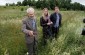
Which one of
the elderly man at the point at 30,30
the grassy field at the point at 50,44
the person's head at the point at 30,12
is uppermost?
the person's head at the point at 30,12

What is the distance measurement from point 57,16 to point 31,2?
100m

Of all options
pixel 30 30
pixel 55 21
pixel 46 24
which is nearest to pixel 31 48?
pixel 30 30

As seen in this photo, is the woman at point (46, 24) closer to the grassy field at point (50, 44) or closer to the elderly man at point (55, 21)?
the grassy field at point (50, 44)

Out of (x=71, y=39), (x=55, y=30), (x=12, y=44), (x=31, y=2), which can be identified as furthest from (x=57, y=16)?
(x=31, y=2)

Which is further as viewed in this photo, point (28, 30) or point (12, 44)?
point (12, 44)

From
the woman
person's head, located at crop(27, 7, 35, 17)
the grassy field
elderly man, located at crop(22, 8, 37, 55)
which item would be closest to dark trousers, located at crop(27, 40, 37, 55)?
elderly man, located at crop(22, 8, 37, 55)

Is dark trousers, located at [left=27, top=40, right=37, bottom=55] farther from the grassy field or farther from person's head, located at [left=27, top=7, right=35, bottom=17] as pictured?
person's head, located at [left=27, top=7, right=35, bottom=17]

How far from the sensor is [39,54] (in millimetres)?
10797

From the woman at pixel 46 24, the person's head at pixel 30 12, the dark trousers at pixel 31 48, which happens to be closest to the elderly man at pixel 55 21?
the woman at pixel 46 24

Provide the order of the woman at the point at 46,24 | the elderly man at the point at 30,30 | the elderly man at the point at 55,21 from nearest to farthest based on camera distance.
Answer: the elderly man at the point at 30,30 → the woman at the point at 46,24 → the elderly man at the point at 55,21

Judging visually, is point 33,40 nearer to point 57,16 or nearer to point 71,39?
point 71,39

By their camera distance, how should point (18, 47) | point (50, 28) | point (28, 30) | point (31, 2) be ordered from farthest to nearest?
point (31, 2) → point (50, 28) → point (18, 47) → point (28, 30)

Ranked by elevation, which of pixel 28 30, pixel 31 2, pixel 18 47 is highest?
pixel 28 30

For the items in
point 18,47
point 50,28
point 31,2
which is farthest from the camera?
point 31,2
